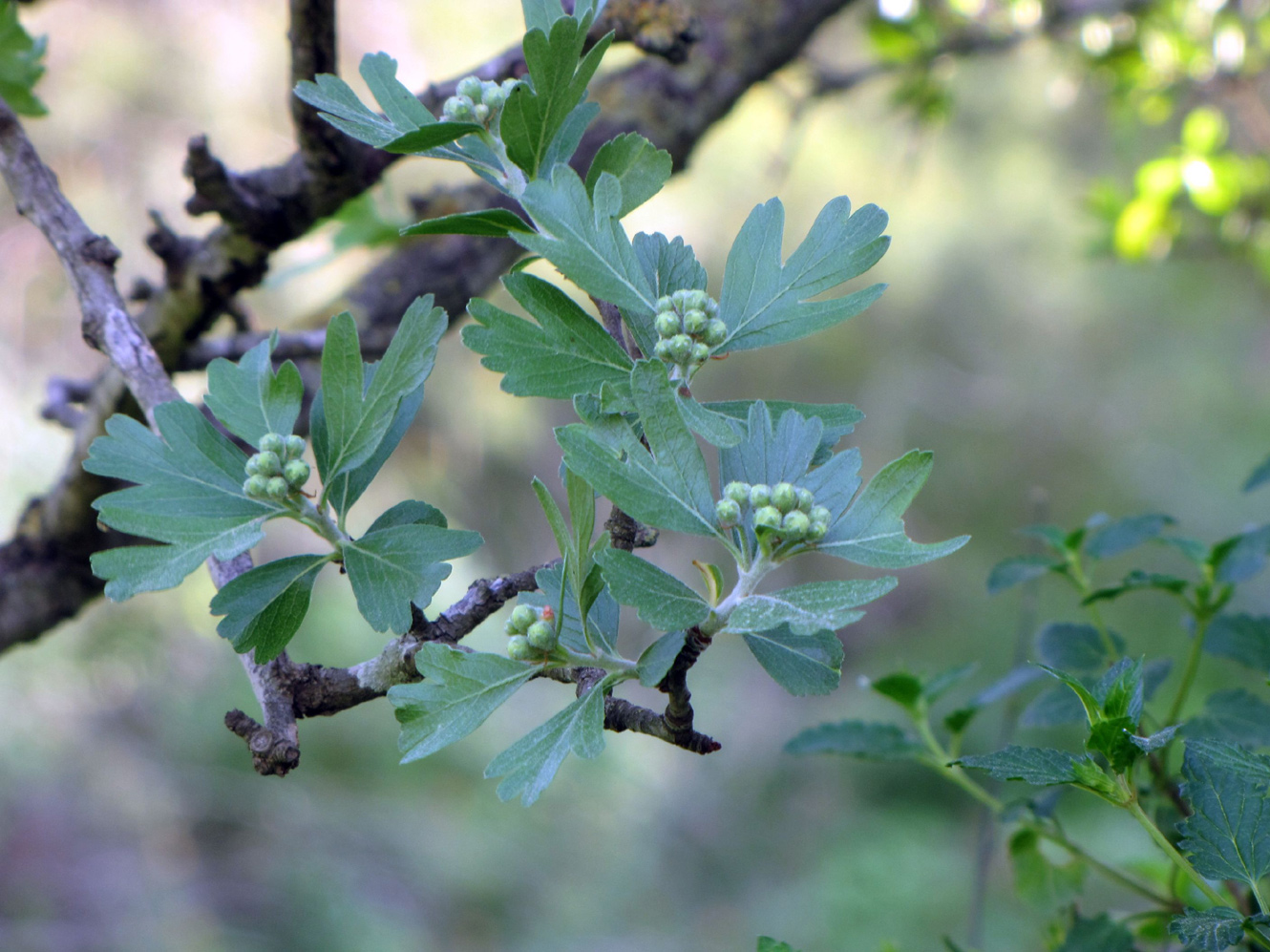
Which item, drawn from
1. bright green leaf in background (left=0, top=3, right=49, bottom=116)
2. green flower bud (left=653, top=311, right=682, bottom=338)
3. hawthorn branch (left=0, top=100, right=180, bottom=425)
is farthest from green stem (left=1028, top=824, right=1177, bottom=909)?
bright green leaf in background (left=0, top=3, right=49, bottom=116)

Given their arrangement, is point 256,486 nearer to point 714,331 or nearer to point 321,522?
point 321,522

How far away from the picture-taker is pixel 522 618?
0.32 m

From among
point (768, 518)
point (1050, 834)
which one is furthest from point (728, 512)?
point (1050, 834)

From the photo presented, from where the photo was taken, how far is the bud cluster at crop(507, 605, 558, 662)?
313mm

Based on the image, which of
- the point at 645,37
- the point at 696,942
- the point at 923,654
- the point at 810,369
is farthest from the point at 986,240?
the point at 645,37

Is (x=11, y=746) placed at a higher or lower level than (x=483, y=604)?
lower

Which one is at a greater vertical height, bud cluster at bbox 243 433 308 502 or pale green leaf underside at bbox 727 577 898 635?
bud cluster at bbox 243 433 308 502

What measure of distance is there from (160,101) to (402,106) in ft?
8.10

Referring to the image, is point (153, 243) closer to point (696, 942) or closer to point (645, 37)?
point (645, 37)

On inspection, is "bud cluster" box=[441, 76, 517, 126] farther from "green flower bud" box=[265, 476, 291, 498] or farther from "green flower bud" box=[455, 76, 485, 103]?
"green flower bud" box=[265, 476, 291, 498]

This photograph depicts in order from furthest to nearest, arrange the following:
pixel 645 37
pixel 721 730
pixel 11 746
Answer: pixel 721 730, pixel 11 746, pixel 645 37

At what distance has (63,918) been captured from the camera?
96.1 inches

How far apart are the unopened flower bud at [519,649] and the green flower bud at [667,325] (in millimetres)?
116

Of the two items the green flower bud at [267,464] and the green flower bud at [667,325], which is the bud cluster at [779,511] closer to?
the green flower bud at [667,325]
